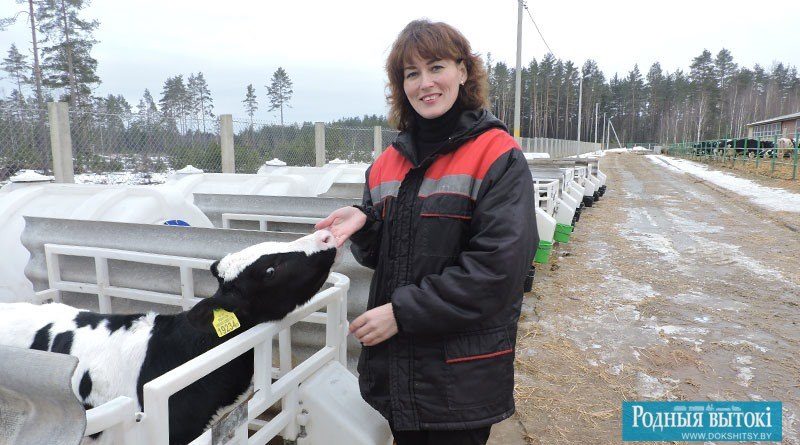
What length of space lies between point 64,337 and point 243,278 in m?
1.01

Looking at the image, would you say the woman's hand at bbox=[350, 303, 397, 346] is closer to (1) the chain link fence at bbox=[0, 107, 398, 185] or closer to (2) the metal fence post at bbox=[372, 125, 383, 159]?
(1) the chain link fence at bbox=[0, 107, 398, 185]

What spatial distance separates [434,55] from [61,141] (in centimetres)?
664

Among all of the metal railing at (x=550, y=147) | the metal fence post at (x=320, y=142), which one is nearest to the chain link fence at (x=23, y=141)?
the metal fence post at (x=320, y=142)

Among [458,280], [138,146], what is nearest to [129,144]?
[138,146]

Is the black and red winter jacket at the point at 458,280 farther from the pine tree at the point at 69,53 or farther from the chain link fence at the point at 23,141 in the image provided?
the pine tree at the point at 69,53

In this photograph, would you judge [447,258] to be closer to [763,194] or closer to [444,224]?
[444,224]

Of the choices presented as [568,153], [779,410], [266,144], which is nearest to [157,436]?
[779,410]

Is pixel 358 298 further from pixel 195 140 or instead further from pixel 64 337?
pixel 195 140

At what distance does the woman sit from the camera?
4.77ft

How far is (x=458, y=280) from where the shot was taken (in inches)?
56.5

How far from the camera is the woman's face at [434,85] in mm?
1671

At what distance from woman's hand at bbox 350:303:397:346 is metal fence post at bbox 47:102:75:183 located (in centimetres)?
670

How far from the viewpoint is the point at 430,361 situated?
155cm

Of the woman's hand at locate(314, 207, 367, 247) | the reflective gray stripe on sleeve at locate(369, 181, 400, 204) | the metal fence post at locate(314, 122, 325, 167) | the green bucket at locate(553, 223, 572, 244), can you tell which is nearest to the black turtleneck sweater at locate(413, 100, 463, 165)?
the reflective gray stripe on sleeve at locate(369, 181, 400, 204)
